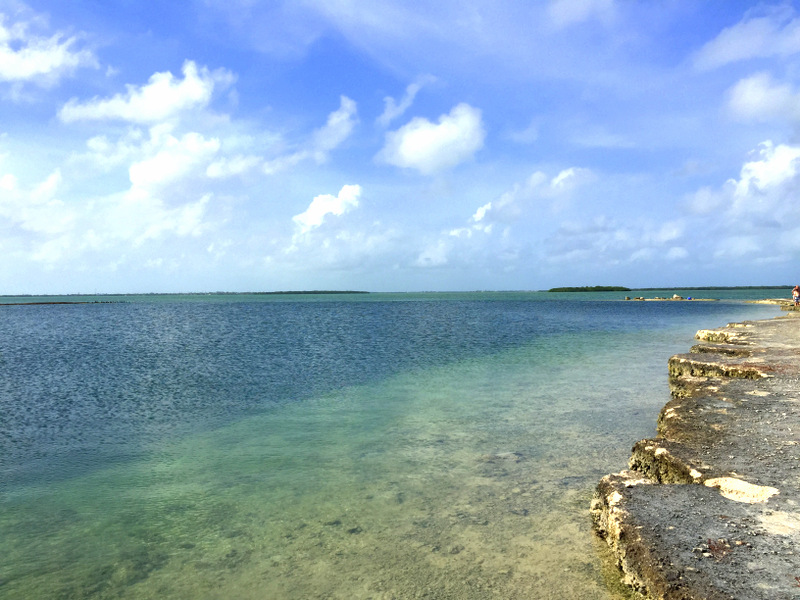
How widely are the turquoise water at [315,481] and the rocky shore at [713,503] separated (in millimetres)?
751

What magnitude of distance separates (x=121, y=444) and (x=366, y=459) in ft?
18.3

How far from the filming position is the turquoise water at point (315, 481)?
5801 mm

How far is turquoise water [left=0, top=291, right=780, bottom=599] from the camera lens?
19.0 ft

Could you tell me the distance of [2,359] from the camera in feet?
87.6

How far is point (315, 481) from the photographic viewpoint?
8742 millimetres

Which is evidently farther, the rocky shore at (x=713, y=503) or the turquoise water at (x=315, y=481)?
the turquoise water at (x=315, y=481)

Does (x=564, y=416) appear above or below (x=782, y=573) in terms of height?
below

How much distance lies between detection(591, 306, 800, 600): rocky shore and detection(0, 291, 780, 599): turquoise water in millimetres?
751

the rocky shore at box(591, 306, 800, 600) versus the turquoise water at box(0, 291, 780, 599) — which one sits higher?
the rocky shore at box(591, 306, 800, 600)

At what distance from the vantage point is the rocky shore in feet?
13.3

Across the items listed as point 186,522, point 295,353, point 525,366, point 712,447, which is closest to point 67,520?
point 186,522

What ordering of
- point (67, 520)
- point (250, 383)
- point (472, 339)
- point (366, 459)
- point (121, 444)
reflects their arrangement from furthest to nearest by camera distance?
point (472, 339) → point (250, 383) → point (121, 444) → point (366, 459) → point (67, 520)

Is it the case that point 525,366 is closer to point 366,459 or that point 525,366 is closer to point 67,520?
point 366,459

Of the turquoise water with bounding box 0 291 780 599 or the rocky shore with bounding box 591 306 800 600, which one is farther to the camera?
the turquoise water with bounding box 0 291 780 599
